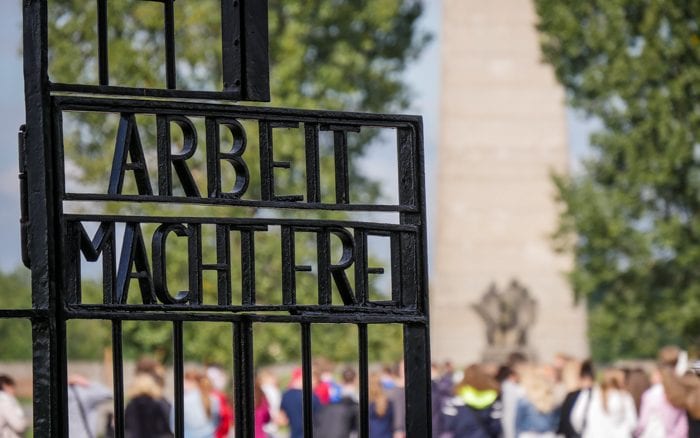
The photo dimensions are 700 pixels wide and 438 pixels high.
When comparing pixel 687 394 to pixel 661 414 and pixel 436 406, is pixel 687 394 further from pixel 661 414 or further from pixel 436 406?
pixel 436 406

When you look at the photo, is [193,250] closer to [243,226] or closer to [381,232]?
[243,226]

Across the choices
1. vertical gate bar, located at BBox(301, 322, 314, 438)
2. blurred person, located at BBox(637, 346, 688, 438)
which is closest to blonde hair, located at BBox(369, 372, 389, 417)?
blurred person, located at BBox(637, 346, 688, 438)

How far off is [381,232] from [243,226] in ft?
1.49

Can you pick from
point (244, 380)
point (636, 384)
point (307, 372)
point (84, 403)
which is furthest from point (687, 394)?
point (244, 380)

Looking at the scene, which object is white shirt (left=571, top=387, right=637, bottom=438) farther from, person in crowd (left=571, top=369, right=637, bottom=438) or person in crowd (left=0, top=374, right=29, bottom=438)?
person in crowd (left=0, top=374, right=29, bottom=438)

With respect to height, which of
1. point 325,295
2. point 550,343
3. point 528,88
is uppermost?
point 528,88

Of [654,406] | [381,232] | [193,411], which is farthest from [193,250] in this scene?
[193,411]

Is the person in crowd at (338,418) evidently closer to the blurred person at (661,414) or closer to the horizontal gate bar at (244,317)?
the blurred person at (661,414)

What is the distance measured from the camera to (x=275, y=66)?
114ft

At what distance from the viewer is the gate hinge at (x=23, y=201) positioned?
5.07 meters

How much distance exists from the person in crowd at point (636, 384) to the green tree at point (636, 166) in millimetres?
17833

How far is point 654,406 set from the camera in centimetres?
1447

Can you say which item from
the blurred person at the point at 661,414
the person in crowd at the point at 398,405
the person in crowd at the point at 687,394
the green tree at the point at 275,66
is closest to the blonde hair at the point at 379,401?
the person in crowd at the point at 398,405

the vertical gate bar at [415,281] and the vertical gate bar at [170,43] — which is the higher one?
the vertical gate bar at [170,43]
